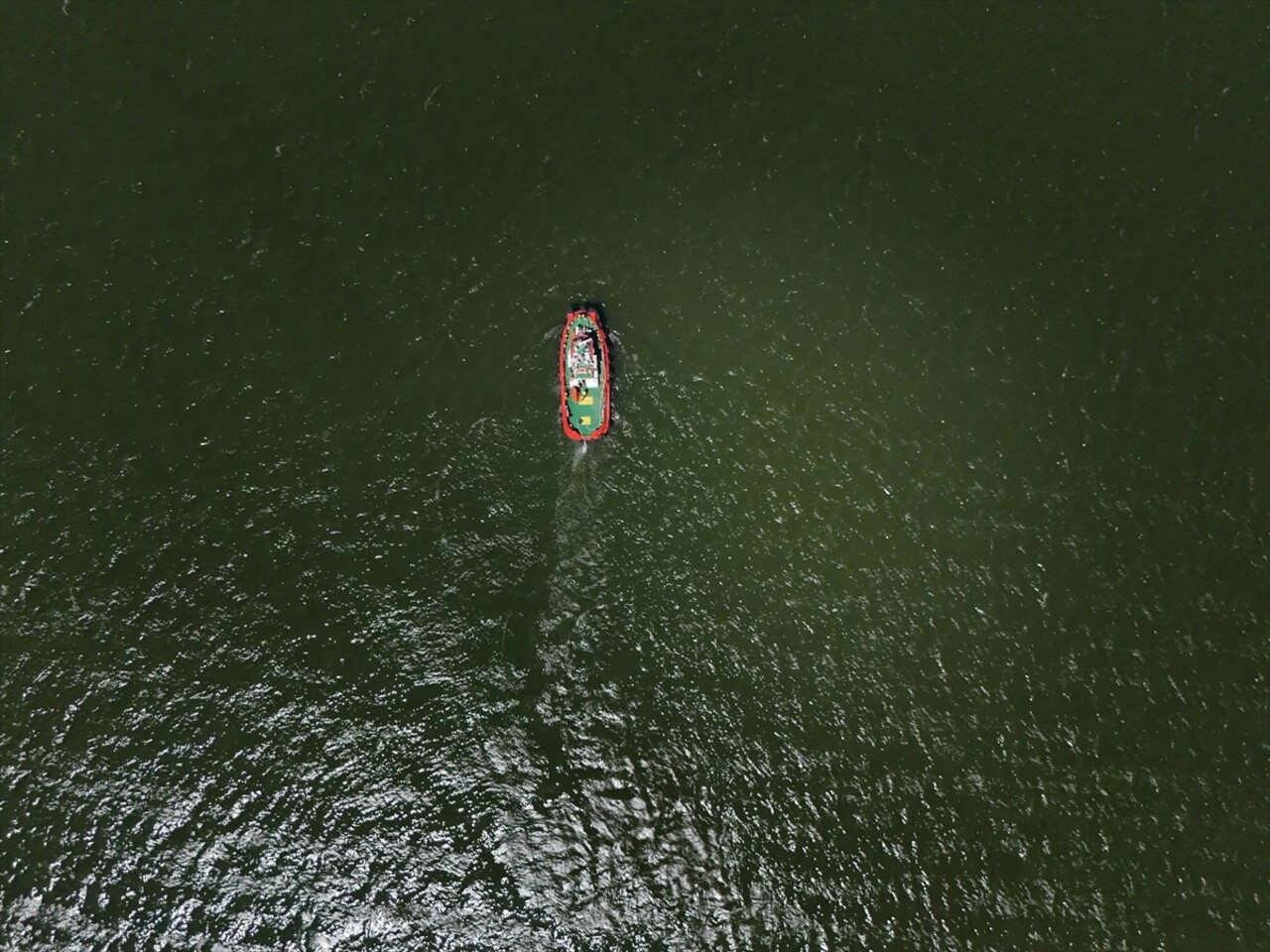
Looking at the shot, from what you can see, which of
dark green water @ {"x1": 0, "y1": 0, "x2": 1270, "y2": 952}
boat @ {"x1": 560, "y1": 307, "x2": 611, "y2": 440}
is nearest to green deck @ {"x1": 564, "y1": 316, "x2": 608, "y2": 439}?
boat @ {"x1": 560, "y1": 307, "x2": 611, "y2": 440}

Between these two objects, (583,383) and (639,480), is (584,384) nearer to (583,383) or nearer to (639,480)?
(583,383)

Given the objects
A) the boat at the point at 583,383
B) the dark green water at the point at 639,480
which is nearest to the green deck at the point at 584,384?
the boat at the point at 583,383

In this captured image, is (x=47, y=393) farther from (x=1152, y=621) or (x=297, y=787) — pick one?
(x=1152, y=621)

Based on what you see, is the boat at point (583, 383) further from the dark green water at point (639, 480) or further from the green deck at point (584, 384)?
the dark green water at point (639, 480)

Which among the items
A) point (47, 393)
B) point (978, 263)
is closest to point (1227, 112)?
point (978, 263)

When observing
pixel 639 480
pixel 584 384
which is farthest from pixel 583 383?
pixel 639 480

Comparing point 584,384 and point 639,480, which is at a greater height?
point 584,384
